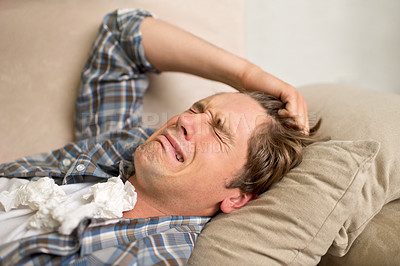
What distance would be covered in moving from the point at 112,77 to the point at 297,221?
854 millimetres

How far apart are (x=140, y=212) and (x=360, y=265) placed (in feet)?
1.97

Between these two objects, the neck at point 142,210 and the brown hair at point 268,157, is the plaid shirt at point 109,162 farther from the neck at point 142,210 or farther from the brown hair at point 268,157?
the brown hair at point 268,157

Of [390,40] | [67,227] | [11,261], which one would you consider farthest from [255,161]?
[390,40]

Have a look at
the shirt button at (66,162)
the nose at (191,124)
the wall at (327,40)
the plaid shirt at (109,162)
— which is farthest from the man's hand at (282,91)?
the wall at (327,40)

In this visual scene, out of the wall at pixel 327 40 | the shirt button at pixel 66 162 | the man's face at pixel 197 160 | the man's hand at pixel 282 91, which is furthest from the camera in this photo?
the wall at pixel 327 40

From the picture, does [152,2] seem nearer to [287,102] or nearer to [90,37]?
[90,37]

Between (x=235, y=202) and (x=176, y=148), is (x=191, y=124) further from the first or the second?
(x=235, y=202)

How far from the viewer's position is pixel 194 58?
1.29m

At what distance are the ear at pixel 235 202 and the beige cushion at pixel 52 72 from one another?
1.72 feet

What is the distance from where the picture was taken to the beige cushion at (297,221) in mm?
847

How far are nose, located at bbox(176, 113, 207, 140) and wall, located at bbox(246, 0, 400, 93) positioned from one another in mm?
1178

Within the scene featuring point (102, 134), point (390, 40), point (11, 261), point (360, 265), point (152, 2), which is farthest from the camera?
point (390, 40)

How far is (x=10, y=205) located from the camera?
938 mm

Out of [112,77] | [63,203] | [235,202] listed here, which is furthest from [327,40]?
[63,203]
